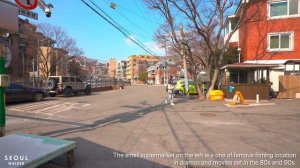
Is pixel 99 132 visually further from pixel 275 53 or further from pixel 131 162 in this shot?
pixel 275 53

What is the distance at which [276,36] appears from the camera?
25.0m

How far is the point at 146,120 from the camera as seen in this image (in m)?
11.4

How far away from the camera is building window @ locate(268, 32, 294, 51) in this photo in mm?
24359

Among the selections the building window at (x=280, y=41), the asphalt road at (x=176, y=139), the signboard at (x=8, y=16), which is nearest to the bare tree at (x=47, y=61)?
the building window at (x=280, y=41)

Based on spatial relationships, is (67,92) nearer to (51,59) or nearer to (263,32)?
(263,32)

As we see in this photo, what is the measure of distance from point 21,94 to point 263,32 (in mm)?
21517

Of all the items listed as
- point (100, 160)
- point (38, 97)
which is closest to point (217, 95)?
point (38, 97)

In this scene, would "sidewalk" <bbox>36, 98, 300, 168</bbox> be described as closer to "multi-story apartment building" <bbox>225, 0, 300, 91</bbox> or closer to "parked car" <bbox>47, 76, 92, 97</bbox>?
"multi-story apartment building" <bbox>225, 0, 300, 91</bbox>

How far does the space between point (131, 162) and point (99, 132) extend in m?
3.27

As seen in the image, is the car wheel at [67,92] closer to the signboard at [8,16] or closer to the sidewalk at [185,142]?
the sidewalk at [185,142]

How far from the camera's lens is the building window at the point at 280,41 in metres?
24.4

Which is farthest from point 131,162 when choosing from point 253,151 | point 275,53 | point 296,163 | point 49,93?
point 275,53

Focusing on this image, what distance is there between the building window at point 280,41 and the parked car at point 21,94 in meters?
20.5

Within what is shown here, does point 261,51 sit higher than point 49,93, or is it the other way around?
point 261,51
